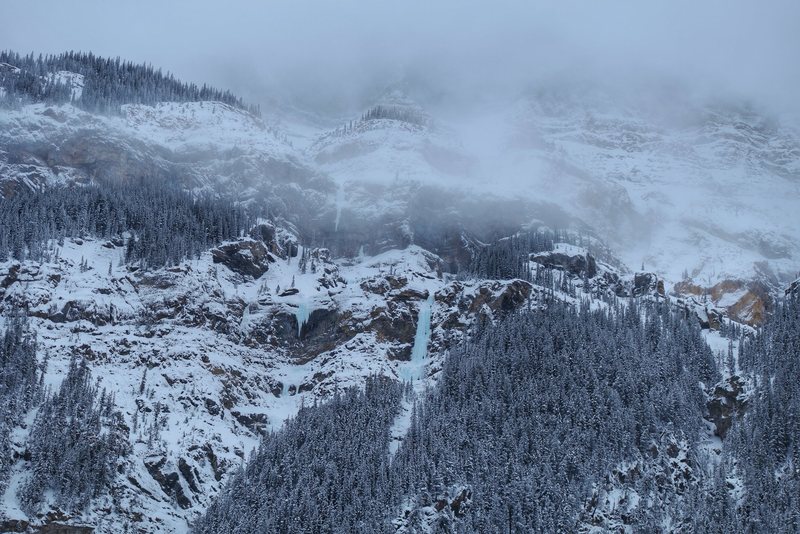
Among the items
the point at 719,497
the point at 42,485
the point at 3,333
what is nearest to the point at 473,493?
the point at 719,497

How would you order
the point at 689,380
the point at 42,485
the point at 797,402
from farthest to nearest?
the point at 689,380, the point at 797,402, the point at 42,485

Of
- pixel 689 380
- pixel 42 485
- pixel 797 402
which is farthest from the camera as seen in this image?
pixel 689 380

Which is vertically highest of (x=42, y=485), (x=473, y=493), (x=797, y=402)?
(x=797, y=402)

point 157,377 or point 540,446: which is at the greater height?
point 157,377

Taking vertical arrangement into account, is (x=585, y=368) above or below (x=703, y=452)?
above

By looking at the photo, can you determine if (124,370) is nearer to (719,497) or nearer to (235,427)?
(235,427)

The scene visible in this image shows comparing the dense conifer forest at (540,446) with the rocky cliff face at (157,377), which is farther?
the rocky cliff face at (157,377)

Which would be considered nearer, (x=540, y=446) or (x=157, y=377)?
(x=540, y=446)

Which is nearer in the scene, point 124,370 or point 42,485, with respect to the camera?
point 42,485

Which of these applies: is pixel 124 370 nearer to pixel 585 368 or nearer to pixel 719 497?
pixel 585 368

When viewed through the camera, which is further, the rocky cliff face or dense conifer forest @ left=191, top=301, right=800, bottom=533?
the rocky cliff face
